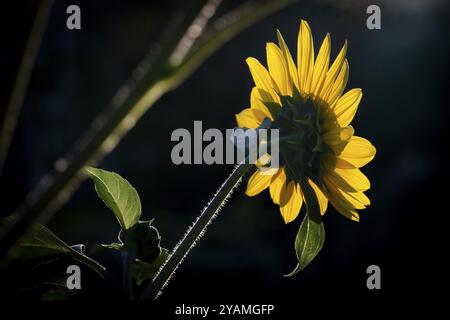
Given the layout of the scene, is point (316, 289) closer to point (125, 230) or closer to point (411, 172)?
point (411, 172)

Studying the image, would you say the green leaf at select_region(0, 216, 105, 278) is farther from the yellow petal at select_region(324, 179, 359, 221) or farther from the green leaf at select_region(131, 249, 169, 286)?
the yellow petal at select_region(324, 179, 359, 221)

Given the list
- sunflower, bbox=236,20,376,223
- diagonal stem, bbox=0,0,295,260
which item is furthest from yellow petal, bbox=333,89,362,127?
diagonal stem, bbox=0,0,295,260

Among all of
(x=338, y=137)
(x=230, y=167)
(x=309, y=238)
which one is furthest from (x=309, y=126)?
(x=230, y=167)

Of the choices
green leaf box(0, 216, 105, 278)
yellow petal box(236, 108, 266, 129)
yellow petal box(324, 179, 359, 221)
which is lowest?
green leaf box(0, 216, 105, 278)

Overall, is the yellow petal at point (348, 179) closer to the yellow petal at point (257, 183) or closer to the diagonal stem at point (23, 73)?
the yellow petal at point (257, 183)

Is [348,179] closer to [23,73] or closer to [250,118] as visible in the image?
Answer: [250,118]

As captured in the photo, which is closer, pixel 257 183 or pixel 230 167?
pixel 257 183

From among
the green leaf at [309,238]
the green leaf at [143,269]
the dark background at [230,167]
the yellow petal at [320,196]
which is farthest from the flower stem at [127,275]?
the dark background at [230,167]
